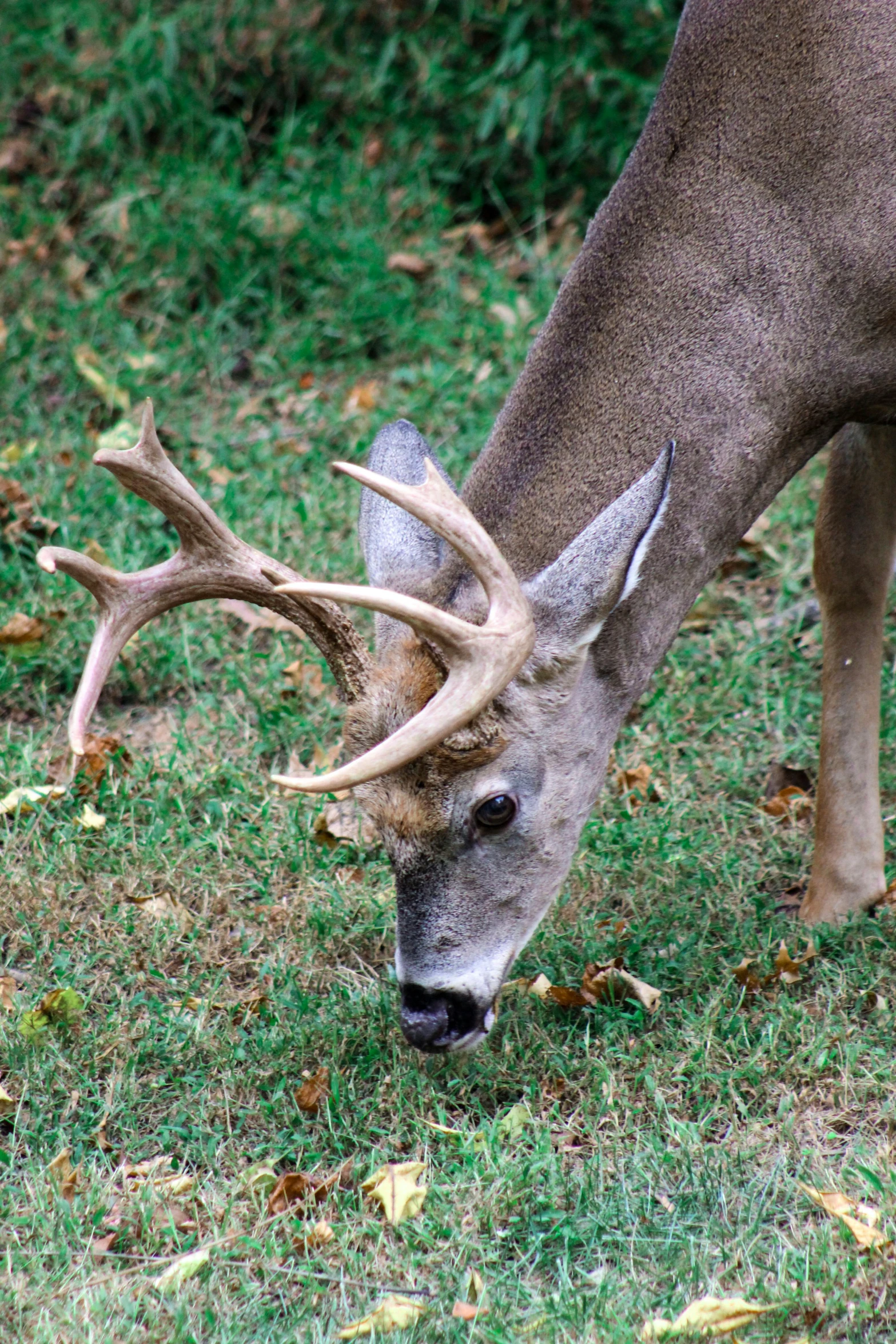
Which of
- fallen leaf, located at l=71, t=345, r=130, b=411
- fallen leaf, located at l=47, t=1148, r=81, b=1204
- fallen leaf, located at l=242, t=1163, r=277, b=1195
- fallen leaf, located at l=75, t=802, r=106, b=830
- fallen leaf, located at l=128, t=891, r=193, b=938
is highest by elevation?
fallen leaf, located at l=242, t=1163, r=277, b=1195

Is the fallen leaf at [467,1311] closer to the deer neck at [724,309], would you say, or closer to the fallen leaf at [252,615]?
the deer neck at [724,309]

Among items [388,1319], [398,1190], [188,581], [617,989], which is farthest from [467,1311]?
[188,581]

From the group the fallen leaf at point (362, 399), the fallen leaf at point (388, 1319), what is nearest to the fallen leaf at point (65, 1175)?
the fallen leaf at point (388, 1319)

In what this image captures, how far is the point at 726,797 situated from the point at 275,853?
1545 mm

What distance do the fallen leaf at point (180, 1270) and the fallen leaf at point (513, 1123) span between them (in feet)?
2.60

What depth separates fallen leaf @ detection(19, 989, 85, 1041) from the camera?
438 centimetres

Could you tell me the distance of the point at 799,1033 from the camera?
423cm

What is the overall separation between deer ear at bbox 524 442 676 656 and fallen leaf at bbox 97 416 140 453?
3.77 meters

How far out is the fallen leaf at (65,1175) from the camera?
12.6 feet

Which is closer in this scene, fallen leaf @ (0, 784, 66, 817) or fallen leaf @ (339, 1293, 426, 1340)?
fallen leaf @ (339, 1293, 426, 1340)

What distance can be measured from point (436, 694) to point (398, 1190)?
1192mm

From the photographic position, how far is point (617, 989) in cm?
445

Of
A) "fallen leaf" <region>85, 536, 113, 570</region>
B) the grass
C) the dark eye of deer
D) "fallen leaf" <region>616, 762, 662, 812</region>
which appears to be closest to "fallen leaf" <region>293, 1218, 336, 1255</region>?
the grass

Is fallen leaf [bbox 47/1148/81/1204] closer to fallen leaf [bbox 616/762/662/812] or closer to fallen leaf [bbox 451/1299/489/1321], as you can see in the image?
fallen leaf [bbox 451/1299/489/1321]
